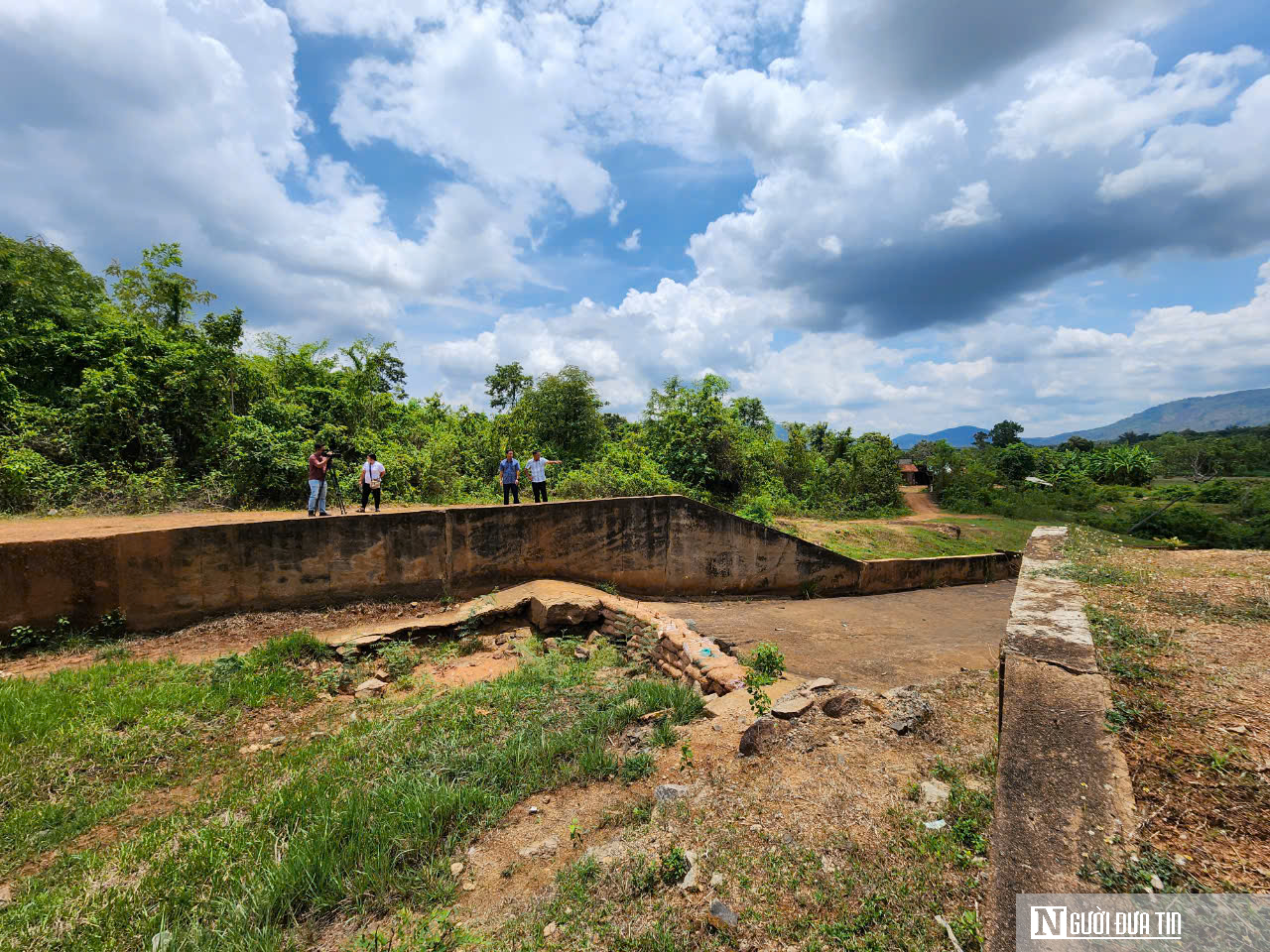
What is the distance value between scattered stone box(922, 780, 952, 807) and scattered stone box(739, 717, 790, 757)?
0.98 metres

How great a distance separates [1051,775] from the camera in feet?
6.43

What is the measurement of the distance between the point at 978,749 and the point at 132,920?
14.8 feet

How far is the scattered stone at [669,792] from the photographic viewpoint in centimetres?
308

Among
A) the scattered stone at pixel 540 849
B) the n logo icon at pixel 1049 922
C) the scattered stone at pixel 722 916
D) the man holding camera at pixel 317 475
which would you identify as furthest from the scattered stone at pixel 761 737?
the man holding camera at pixel 317 475

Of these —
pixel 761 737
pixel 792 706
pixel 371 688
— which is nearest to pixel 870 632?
pixel 792 706

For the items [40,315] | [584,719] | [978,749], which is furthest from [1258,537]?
[40,315]

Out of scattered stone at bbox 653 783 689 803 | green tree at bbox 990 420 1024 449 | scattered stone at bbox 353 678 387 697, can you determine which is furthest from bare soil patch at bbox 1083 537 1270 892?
green tree at bbox 990 420 1024 449

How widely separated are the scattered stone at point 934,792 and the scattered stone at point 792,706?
1.16m

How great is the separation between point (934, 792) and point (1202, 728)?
1.14m

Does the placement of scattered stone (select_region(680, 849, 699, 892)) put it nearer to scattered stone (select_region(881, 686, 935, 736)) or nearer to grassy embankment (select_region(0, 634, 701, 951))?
grassy embankment (select_region(0, 634, 701, 951))

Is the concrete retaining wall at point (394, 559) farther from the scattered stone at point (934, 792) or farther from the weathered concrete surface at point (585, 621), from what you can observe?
the scattered stone at point (934, 792)

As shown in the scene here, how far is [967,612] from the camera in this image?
1027cm

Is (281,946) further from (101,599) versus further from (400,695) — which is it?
(101,599)

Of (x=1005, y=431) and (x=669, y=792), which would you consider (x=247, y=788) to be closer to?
(x=669, y=792)
